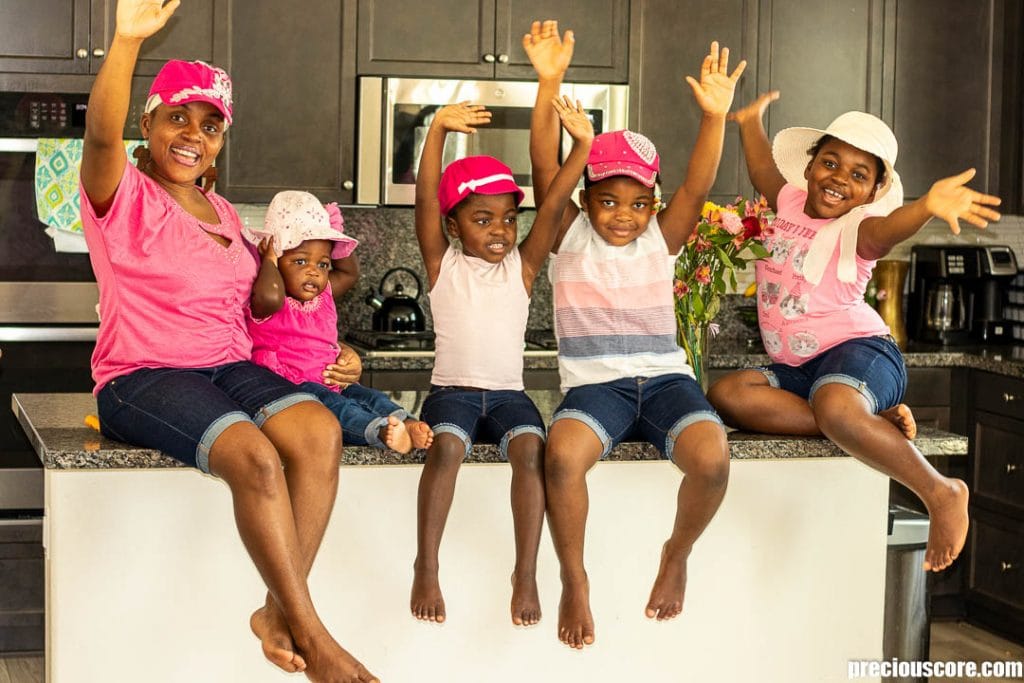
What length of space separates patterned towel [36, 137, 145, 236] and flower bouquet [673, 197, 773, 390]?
6.04 ft

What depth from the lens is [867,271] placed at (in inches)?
105

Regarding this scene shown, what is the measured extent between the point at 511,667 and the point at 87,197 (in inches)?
44.0

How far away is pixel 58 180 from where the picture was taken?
3.77 m

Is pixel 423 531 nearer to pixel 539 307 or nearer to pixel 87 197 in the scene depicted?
pixel 87 197

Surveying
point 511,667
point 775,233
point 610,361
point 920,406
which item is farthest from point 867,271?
point 920,406

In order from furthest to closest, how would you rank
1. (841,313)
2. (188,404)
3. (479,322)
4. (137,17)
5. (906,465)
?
(841,313), (479,322), (906,465), (188,404), (137,17)

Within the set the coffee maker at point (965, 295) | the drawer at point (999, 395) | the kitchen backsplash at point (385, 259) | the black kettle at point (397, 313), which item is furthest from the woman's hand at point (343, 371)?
the coffee maker at point (965, 295)

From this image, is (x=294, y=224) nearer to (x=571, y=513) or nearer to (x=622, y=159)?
(x=622, y=159)

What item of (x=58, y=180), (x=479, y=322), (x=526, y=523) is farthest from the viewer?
(x=58, y=180)

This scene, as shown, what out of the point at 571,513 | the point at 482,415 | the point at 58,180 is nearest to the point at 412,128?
the point at 58,180

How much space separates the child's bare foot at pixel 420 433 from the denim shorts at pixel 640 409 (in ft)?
0.79

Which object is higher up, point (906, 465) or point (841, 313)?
point (841, 313)

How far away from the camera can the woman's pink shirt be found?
2.19 meters

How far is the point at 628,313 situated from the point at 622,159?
0.29 m
